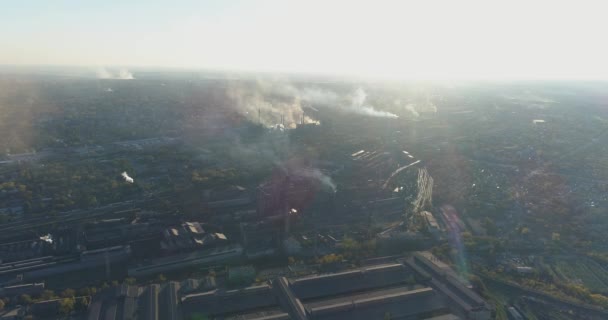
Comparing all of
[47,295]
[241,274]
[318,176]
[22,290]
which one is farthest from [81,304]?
[318,176]

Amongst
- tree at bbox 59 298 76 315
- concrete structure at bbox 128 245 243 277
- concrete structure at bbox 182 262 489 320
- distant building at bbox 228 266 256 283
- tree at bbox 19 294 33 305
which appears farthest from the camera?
concrete structure at bbox 128 245 243 277

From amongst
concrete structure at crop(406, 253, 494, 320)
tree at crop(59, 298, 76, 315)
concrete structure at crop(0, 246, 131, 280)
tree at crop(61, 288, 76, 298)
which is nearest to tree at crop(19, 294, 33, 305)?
tree at crop(61, 288, 76, 298)

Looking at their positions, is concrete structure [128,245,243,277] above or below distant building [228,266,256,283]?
below

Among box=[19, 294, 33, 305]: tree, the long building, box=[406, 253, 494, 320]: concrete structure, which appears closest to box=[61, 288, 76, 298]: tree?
box=[19, 294, 33, 305]: tree

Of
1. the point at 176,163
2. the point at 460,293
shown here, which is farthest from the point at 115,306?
the point at 176,163

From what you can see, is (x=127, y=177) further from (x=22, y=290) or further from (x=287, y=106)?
(x=287, y=106)

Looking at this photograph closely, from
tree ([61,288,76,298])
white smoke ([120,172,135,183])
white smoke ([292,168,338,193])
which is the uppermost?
white smoke ([292,168,338,193])

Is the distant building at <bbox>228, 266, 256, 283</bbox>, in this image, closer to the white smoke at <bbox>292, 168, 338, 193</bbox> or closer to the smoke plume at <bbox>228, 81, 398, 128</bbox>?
the white smoke at <bbox>292, 168, 338, 193</bbox>

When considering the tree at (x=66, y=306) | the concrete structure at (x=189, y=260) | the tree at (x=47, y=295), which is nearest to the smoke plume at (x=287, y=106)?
the concrete structure at (x=189, y=260)

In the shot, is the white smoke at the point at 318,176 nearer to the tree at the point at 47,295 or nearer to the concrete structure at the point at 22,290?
the tree at the point at 47,295

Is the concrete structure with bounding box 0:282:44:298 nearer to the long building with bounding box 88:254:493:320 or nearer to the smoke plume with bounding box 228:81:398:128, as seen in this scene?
the long building with bounding box 88:254:493:320

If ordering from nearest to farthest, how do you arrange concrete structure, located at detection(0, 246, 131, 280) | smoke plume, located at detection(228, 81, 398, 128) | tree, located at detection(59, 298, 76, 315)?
1. tree, located at detection(59, 298, 76, 315)
2. concrete structure, located at detection(0, 246, 131, 280)
3. smoke plume, located at detection(228, 81, 398, 128)

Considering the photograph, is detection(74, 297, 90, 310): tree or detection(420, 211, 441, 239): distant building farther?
detection(420, 211, 441, 239): distant building
